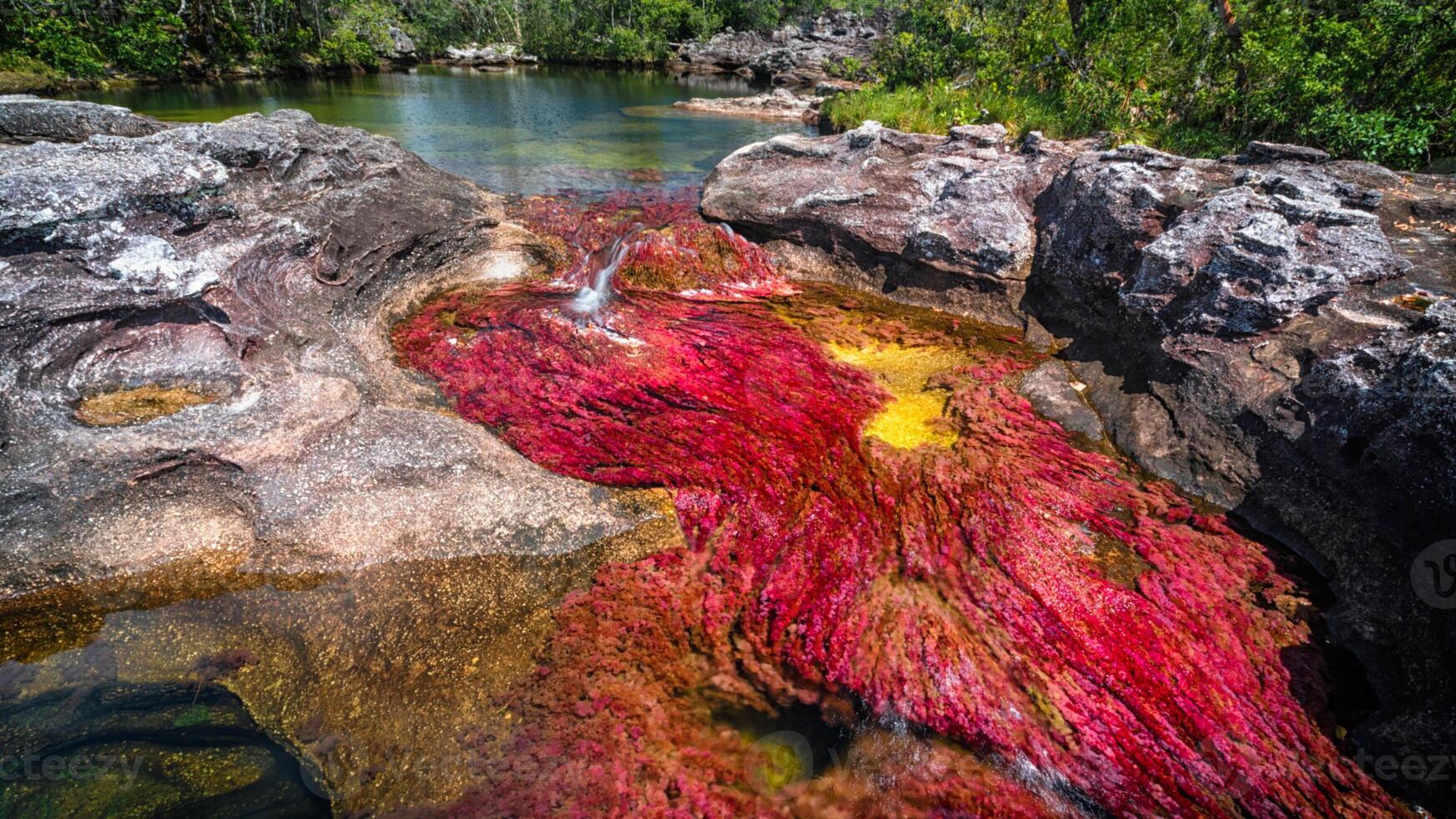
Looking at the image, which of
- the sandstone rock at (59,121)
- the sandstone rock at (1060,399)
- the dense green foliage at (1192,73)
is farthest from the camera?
the dense green foliage at (1192,73)

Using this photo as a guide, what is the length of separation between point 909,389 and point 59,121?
449 inches

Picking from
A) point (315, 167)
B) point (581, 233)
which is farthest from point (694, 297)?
point (315, 167)

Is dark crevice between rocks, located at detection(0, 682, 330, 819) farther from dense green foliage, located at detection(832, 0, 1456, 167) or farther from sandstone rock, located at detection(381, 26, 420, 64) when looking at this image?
sandstone rock, located at detection(381, 26, 420, 64)

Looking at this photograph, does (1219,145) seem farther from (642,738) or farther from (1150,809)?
(642,738)

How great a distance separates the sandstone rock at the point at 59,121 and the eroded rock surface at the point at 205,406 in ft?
6.03

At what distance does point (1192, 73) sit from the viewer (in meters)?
12.9

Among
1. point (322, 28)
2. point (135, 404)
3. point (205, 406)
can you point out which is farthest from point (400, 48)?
point (205, 406)

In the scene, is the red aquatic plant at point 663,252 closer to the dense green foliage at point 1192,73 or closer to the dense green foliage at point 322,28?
the dense green foliage at point 1192,73

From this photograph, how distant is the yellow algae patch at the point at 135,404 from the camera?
5395 millimetres

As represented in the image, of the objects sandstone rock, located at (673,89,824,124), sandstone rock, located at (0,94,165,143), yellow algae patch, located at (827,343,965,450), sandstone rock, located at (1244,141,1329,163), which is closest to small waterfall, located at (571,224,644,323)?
yellow algae patch, located at (827,343,965,450)

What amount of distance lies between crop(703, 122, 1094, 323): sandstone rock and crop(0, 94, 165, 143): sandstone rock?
8.36m

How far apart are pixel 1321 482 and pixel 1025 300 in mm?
4430

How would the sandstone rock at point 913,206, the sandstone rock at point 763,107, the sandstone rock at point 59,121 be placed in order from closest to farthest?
the sandstone rock at point 59,121
the sandstone rock at point 913,206
the sandstone rock at point 763,107

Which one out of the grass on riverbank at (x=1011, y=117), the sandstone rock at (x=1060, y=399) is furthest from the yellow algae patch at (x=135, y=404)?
the grass on riverbank at (x=1011, y=117)
